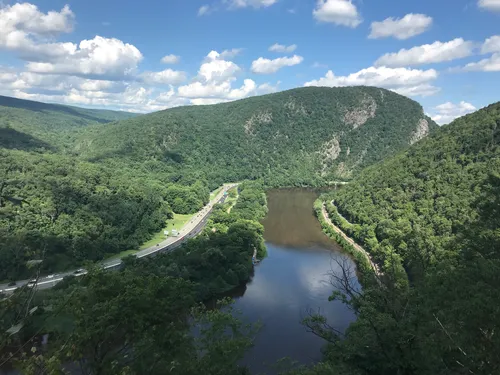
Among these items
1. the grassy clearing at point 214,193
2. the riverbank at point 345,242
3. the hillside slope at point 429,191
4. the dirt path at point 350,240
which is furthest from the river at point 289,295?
the grassy clearing at point 214,193

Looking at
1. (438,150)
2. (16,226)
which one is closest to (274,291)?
(16,226)

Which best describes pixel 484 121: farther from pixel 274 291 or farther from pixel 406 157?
pixel 274 291

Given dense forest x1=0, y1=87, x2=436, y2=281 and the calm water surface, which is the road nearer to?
dense forest x1=0, y1=87, x2=436, y2=281

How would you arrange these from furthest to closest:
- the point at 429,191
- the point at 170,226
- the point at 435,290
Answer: the point at 170,226 < the point at 429,191 < the point at 435,290

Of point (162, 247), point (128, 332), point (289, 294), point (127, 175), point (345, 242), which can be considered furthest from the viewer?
point (127, 175)

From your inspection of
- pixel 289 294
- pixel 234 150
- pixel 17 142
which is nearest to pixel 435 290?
pixel 289 294

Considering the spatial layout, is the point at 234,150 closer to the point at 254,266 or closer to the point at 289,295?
the point at 254,266
